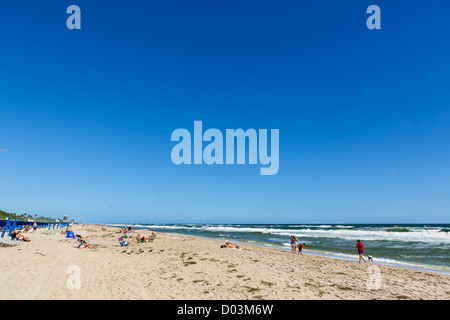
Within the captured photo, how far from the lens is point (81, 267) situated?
11586 mm

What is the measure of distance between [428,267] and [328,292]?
1108cm
